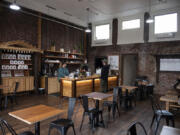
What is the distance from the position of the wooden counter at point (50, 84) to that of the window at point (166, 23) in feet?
22.4

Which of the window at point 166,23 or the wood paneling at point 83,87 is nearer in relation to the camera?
the wood paneling at point 83,87

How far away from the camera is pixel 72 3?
689cm

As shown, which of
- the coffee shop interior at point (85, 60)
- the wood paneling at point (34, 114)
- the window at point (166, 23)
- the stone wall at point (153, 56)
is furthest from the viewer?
the stone wall at point (153, 56)

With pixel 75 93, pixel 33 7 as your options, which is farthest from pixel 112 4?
pixel 75 93

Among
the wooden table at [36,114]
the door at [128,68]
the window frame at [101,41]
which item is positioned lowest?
the wooden table at [36,114]

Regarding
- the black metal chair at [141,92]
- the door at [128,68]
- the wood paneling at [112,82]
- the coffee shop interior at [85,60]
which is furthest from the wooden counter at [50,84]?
Answer: the door at [128,68]

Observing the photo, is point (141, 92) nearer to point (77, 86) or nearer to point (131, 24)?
point (77, 86)

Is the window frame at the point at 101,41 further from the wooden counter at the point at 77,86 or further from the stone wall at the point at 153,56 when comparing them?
the wooden counter at the point at 77,86

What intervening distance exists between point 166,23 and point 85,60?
5849mm

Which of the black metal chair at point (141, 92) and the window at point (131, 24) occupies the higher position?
the window at point (131, 24)

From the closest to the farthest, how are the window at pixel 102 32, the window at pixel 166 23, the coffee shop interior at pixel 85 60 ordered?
Result: the coffee shop interior at pixel 85 60, the window at pixel 166 23, the window at pixel 102 32

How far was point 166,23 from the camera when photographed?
25.3 feet

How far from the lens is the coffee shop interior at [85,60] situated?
5.63 metres

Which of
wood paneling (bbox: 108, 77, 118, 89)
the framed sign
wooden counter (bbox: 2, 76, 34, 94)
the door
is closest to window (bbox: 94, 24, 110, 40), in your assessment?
the framed sign
